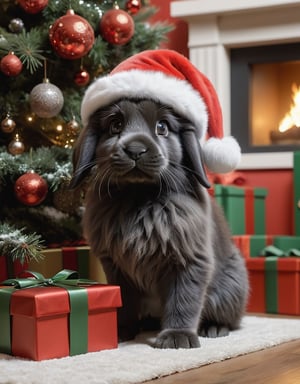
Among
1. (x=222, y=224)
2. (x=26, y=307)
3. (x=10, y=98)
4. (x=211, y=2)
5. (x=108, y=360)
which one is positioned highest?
(x=211, y=2)

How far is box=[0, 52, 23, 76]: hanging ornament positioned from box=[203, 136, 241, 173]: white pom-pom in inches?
23.3

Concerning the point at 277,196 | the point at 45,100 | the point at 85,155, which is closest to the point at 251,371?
the point at 85,155

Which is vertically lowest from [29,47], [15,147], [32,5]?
[15,147]

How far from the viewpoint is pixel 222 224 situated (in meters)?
1.69

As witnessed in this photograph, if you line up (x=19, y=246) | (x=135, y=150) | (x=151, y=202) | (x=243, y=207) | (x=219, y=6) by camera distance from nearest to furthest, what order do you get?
1. (x=135, y=150)
2. (x=151, y=202)
3. (x=19, y=246)
4. (x=243, y=207)
5. (x=219, y=6)

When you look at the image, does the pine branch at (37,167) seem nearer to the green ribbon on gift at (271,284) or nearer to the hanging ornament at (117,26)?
the hanging ornament at (117,26)

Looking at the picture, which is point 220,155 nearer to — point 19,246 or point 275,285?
point 19,246

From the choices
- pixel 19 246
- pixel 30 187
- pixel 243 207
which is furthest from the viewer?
pixel 243 207

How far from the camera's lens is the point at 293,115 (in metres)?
A: 2.96

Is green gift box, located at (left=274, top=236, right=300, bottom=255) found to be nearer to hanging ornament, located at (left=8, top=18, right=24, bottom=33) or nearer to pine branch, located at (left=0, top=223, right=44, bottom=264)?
pine branch, located at (left=0, top=223, right=44, bottom=264)

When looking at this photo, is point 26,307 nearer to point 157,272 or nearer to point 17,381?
point 17,381

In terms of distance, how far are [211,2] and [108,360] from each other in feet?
6.01

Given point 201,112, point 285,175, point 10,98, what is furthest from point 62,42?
point 285,175

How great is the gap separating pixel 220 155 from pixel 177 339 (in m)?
0.44
